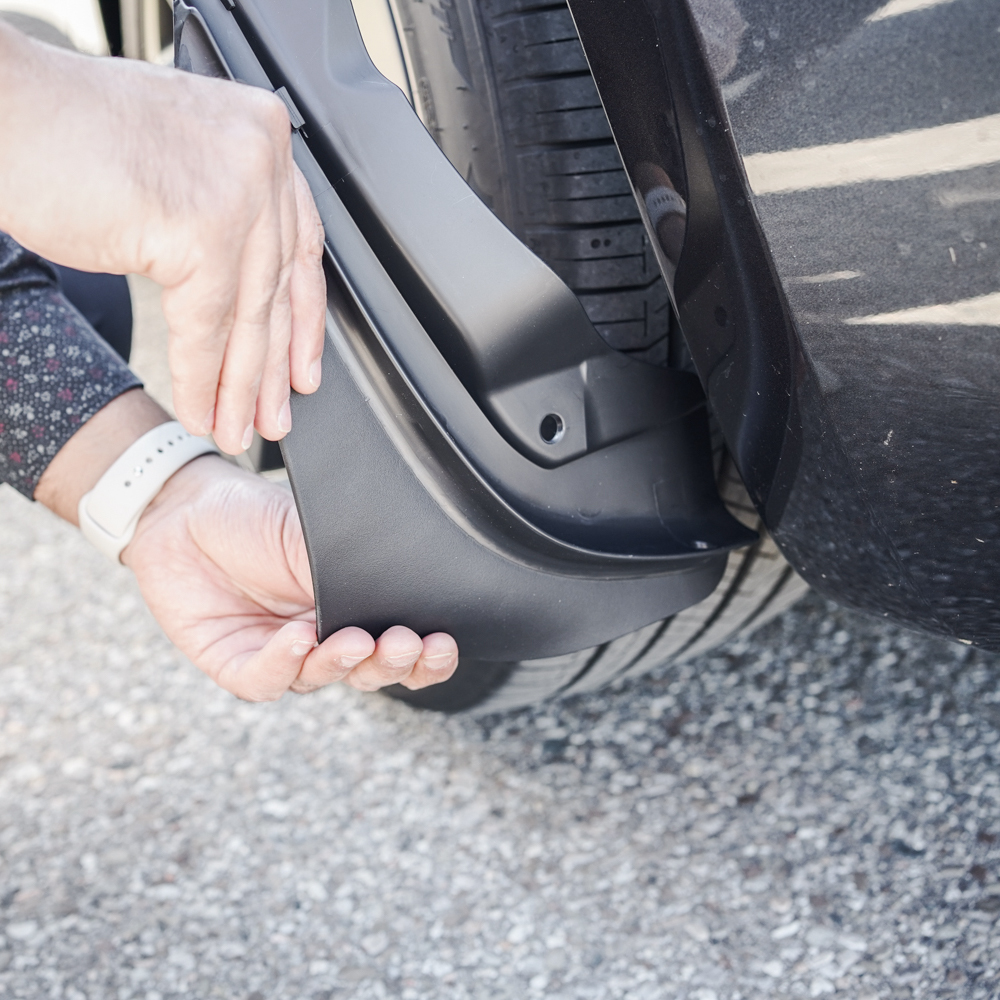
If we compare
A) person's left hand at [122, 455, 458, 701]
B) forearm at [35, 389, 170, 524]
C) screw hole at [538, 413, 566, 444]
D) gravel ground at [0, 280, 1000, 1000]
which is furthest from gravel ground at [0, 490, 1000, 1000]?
screw hole at [538, 413, 566, 444]

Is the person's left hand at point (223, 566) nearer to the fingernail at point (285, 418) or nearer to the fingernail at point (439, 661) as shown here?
the fingernail at point (439, 661)

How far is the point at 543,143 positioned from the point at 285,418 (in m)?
0.35

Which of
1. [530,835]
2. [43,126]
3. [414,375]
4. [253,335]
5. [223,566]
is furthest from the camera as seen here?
[530,835]

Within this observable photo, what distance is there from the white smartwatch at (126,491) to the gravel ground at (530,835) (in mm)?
391

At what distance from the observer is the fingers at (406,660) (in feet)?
2.64

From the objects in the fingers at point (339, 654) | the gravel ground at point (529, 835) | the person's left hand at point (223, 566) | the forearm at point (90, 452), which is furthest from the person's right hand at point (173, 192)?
the gravel ground at point (529, 835)

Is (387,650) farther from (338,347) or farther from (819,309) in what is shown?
(819,309)

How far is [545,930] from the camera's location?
1.01m

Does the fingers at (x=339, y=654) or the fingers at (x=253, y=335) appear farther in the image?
the fingers at (x=339, y=654)

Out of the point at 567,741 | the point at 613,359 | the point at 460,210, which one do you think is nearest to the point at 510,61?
the point at 460,210

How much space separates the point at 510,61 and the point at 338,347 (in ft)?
1.01

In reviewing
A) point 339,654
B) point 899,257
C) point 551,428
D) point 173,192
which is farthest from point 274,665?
point 899,257

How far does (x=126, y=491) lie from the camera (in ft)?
3.46

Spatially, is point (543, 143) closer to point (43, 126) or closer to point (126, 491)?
point (43, 126)
